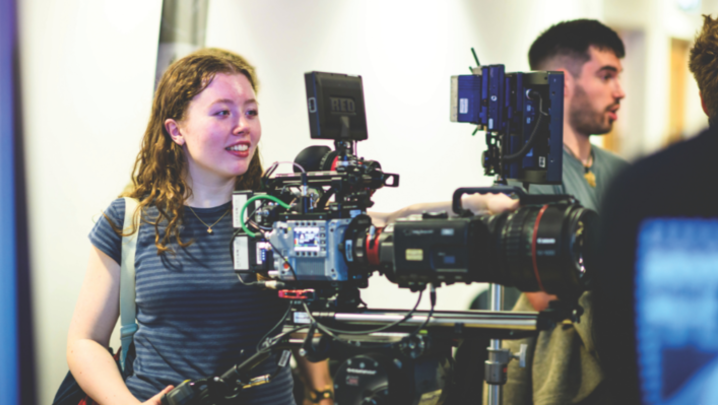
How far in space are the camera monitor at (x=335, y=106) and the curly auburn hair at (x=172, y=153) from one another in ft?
1.35

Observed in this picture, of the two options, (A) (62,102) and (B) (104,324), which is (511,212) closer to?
(B) (104,324)

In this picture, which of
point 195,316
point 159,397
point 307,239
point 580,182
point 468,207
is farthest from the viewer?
point 580,182

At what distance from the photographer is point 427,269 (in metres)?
1.18

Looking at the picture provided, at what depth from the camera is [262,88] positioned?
8.04 feet

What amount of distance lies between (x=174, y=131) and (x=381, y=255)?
30.1 inches

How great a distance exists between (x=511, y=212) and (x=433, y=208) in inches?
20.5

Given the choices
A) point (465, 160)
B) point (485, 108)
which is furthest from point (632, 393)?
point (465, 160)

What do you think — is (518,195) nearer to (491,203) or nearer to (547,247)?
(547,247)

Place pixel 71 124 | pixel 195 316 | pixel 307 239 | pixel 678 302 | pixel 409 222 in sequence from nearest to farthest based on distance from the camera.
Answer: pixel 678 302 < pixel 409 222 < pixel 307 239 < pixel 195 316 < pixel 71 124

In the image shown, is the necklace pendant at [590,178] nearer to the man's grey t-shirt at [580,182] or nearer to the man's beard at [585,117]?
the man's grey t-shirt at [580,182]

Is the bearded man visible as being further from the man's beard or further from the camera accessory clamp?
Result: the camera accessory clamp

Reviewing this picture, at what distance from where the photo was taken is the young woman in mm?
1552

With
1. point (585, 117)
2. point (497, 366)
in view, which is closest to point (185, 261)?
point (497, 366)

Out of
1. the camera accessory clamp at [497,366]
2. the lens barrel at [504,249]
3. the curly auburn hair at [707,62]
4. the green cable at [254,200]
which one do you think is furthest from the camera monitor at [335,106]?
the curly auburn hair at [707,62]
